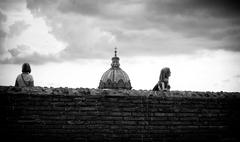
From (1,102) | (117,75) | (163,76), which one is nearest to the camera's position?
(1,102)

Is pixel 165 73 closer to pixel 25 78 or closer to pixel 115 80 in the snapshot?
pixel 25 78

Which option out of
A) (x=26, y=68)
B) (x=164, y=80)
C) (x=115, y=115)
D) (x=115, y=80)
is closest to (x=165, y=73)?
(x=164, y=80)

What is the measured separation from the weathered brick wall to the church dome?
109ft

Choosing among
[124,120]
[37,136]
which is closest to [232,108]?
[124,120]

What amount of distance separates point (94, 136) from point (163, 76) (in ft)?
9.65

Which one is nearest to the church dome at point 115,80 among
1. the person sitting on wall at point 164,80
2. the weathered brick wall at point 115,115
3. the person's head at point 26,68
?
the person sitting on wall at point 164,80

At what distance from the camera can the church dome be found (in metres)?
41.6

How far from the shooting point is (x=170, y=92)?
816 centimetres

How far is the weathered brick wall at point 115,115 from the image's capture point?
23.6 ft

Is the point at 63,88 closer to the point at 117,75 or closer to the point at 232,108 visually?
the point at 232,108

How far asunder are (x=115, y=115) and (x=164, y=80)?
2.19m

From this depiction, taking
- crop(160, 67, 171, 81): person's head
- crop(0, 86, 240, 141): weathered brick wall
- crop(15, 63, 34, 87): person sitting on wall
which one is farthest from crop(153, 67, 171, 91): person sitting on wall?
crop(15, 63, 34, 87): person sitting on wall

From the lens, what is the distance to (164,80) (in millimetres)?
9000

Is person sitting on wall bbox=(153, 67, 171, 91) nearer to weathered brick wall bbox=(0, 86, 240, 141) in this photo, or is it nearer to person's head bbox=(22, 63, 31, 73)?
weathered brick wall bbox=(0, 86, 240, 141)
